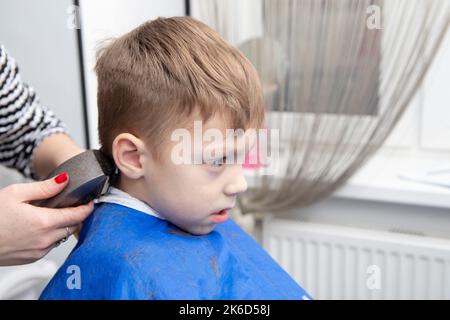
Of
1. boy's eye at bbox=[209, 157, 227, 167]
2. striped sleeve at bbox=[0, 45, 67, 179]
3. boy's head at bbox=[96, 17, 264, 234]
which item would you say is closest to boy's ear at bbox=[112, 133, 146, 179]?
boy's head at bbox=[96, 17, 264, 234]

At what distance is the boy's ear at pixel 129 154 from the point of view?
0.98 meters

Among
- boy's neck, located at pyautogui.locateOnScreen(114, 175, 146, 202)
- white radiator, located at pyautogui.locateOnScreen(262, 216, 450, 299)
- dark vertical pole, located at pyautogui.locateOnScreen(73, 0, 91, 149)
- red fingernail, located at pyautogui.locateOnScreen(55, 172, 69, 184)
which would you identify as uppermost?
dark vertical pole, located at pyautogui.locateOnScreen(73, 0, 91, 149)

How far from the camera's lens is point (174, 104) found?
3.11 feet

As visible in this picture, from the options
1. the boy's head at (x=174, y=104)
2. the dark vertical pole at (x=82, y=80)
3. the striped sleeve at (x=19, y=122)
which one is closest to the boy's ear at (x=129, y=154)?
the boy's head at (x=174, y=104)

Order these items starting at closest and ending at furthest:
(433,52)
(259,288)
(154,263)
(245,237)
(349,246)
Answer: (154,263)
(259,288)
(245,237)
(433,52)
(349,246)

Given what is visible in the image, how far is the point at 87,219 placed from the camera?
1.08 m

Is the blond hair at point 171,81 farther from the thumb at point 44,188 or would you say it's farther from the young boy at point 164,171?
the thumb at point 44,188

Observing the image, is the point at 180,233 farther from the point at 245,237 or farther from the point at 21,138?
the point at 21,138

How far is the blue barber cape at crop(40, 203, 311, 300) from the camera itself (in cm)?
93

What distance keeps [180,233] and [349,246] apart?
0.92 meters

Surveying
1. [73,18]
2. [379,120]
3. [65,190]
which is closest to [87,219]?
[65,190]

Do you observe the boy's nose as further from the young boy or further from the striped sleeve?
the striped sleeve

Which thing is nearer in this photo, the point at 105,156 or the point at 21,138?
the point at 105,156

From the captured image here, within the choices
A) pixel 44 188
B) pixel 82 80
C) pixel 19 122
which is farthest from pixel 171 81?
pixel 82 80
